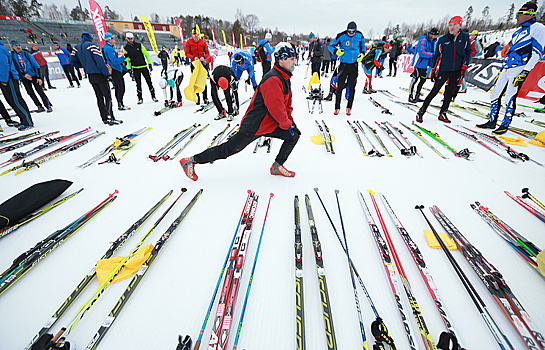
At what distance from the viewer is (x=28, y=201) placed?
2.24 metres

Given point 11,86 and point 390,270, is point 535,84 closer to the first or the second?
point 390,270

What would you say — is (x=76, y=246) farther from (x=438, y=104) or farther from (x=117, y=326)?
(x=438, y=104)

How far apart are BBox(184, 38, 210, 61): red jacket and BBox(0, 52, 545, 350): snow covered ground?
11.6ft

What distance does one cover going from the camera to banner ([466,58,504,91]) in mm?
8023

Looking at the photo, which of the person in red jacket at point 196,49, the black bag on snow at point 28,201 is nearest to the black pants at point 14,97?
the person in red jacket at point 196,49

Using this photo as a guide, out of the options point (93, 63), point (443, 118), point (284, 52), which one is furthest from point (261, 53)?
point (284, 52)

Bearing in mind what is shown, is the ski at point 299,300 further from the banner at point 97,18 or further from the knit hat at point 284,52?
the banner at point 97,18

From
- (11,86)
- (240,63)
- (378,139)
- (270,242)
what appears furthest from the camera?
(240,63)

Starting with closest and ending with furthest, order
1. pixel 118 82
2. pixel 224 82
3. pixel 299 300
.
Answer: pixel 299 300
pixel 224 82
pixel 118 82

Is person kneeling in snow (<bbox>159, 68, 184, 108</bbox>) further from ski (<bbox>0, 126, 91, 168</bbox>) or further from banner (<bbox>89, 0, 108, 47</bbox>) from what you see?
banner (<bbox>89, 0, 108, 47</bbox>)

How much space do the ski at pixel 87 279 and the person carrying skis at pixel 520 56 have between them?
230 inches

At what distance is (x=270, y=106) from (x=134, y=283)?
1.90 meters

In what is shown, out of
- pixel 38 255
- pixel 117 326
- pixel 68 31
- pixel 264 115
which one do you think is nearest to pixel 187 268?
pixel 117 326

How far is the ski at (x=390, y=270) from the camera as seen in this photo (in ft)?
4.20
